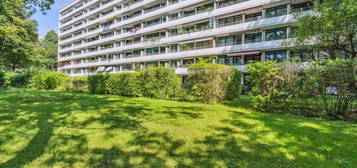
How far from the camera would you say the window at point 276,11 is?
2197 centimetres

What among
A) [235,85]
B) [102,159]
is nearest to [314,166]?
[102,159]

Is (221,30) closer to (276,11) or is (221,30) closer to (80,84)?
(276,11)

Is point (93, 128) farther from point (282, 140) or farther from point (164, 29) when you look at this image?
point (164, 29)

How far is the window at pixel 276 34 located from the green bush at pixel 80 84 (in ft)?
74.2

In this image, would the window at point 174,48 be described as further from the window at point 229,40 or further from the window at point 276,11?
the window at point 276,11

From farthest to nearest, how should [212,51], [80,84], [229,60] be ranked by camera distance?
[212,51]
[229,60]
[80,84]

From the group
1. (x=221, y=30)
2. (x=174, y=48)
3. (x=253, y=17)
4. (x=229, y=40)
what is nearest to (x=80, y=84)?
(x=174, y=48)

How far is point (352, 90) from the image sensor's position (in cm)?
624

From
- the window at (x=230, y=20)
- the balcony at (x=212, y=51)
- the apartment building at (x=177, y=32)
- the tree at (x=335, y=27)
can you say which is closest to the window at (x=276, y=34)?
the apartment building at (x=177, y=32)

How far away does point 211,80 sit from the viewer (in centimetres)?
1007

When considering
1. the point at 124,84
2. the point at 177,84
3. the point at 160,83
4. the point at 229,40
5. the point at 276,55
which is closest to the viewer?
the point at 177,84

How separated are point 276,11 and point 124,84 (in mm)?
21035

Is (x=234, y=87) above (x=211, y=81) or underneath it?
underneath

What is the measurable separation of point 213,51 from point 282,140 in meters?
23.6
